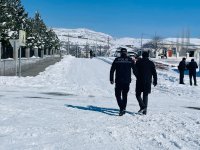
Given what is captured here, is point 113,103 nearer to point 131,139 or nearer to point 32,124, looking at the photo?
point 32,124

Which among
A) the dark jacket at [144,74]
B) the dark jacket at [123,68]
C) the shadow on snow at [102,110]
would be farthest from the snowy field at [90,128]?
the dark jacket at [123,68]

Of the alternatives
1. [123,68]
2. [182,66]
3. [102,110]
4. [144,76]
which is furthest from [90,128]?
[182,66]

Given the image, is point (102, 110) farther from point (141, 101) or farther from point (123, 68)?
point (123, 68)

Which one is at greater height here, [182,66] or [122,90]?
[122,90]

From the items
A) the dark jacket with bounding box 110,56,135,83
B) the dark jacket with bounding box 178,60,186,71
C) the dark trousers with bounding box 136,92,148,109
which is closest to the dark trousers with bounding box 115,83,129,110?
the dark jacket with bounding box 110,56,135,83

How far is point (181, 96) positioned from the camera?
781 inches

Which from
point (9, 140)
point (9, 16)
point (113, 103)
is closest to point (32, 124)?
point (9, 140)

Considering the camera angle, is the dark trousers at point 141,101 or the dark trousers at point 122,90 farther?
the dark trousers at point 141,101

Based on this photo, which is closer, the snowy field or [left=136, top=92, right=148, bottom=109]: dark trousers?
the snowy field

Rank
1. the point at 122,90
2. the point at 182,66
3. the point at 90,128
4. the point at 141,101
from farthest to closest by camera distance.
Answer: the point at 182,66, the point at 141,101, the point at 122,90, the point at 90,128

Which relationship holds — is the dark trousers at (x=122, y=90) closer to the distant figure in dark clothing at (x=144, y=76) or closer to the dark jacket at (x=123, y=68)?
the dark jacket at (x=123, y=68)

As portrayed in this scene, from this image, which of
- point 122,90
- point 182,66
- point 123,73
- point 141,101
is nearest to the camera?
point 123,73

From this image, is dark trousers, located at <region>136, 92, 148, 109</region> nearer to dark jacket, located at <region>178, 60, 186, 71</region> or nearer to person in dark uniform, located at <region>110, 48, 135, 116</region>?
person in dark uniform, located at <region>110, 48, 135, 116</region>

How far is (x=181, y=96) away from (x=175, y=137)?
11294 mm
